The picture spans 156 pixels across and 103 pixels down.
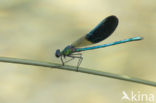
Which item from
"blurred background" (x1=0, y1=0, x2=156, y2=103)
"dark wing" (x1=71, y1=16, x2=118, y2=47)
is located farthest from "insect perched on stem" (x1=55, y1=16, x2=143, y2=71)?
"blurred background" (x1=0, y1=0, x2=156, y2=103)

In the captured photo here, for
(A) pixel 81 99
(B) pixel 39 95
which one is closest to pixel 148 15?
(A) pixel 81 99

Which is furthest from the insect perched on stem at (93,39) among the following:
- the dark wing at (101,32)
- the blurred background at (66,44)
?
the blurred background at (66,44)

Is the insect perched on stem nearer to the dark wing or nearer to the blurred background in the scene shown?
the dark wing

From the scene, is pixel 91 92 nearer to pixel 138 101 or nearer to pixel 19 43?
pixel 138 101

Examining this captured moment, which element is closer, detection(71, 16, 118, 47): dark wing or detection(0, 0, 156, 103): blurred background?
detection(71, 16, 118, 47): dark wing

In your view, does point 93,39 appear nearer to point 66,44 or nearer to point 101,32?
point 101,32

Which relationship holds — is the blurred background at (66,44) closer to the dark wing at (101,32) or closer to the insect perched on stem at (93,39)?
the insect perched on stem at (93,39)

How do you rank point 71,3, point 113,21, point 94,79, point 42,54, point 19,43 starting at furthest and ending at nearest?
point 71,3 → point 19,43 → point 42,54 → point 94,79 → point 113,21

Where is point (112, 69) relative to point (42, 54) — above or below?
below
